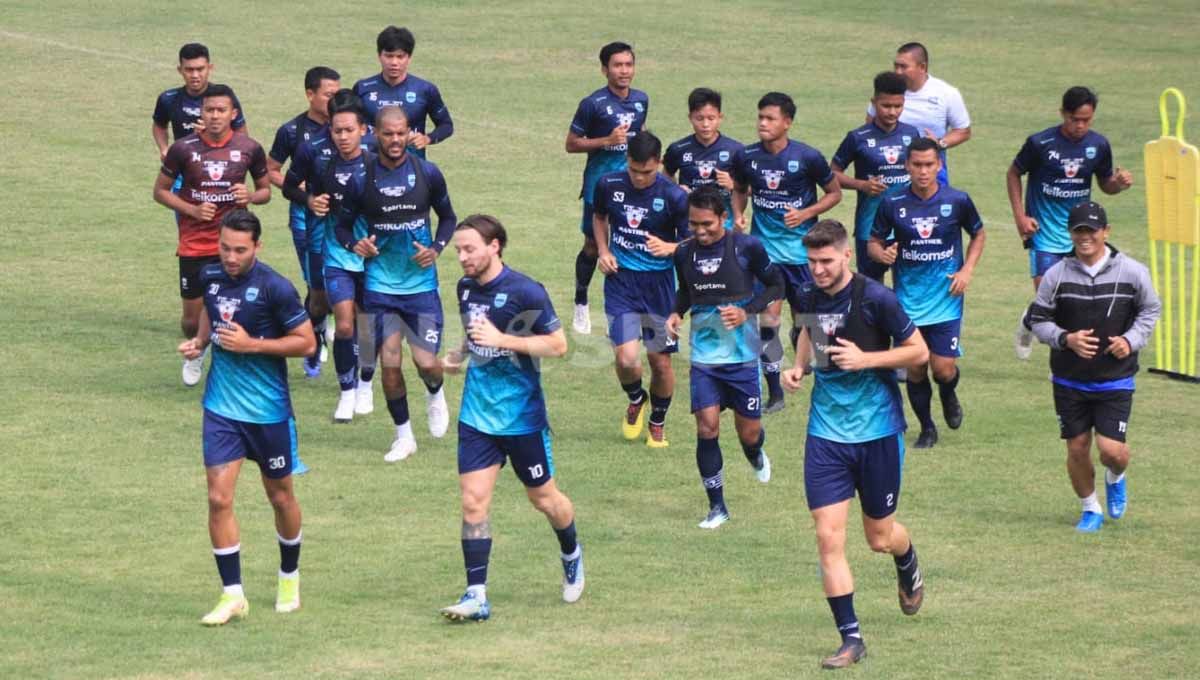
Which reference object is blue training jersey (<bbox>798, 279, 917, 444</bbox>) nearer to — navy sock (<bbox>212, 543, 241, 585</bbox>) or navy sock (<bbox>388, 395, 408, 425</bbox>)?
navy sock (<bbox>212, 543, 241, 585</bbox>)

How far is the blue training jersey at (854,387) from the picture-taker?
34.2ft

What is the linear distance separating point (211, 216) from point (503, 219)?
732 centimetres

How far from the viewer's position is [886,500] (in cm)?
1052

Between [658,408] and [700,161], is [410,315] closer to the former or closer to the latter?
[658,408]

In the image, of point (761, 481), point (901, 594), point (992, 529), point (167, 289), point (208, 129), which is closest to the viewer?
point (901, 594)

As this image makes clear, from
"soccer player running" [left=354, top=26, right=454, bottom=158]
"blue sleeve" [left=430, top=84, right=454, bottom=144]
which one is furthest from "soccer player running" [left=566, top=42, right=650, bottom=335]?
"soccer player running" [left=354, top=26, right=454, bottom=158]

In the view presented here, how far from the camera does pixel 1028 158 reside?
54.5ft

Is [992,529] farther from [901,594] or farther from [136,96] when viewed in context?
[136,96]

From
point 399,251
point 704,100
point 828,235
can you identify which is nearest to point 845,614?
point 828,235

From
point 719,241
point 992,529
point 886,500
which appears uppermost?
point 719,241

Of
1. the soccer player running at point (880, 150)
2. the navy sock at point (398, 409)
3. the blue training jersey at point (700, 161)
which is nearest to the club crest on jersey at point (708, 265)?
the blue training jersey at point (700, 161)

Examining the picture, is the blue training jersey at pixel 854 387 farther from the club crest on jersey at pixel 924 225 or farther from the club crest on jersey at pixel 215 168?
the club crest on jersey at pixel 215 168

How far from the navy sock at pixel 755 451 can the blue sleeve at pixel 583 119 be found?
474cm

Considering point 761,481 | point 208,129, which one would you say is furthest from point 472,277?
point 208,129
